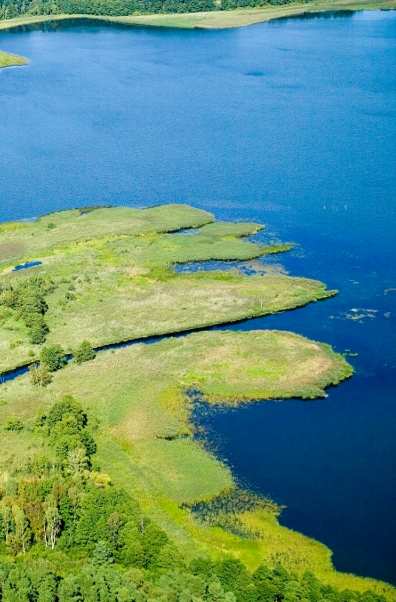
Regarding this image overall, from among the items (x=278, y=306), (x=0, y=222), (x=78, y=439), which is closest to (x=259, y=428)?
(x=78, y=439)

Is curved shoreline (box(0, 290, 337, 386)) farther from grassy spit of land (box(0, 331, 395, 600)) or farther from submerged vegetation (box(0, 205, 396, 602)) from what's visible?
grassy spit of land (box(0, 331, 395, 600))

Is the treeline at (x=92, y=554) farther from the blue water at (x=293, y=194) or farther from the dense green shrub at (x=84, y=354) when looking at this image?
the dense green shrub at (x=84, y=354)

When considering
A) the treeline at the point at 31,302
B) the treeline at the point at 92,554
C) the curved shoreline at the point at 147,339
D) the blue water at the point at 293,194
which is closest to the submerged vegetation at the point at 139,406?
the treeline at the point at 92,554

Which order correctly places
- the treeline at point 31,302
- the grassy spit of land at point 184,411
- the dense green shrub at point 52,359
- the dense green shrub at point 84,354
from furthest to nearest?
the treeline at point 31,302, the dense green shrub at point 84,354, the dense green shrub at point 52,359, the grassy spit of land at point 184,411

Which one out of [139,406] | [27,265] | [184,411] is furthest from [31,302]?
[184,411]

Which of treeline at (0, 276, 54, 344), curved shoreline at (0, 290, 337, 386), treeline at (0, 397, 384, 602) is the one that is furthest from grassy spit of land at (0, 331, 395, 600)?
treeline at (0, 276, 54, 344)

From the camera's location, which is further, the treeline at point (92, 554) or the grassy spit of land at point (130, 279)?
the grassy spit of land at point (130, 279)

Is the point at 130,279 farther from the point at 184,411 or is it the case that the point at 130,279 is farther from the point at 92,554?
the point at 92,554
